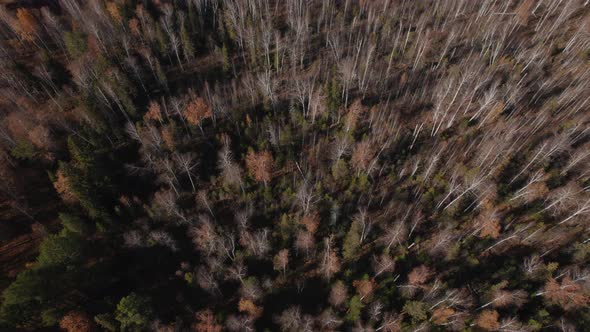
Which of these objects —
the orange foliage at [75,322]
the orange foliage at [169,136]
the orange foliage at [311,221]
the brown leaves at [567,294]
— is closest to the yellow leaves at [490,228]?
the brown leaves at [567,294]

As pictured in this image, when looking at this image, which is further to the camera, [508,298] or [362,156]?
[362,156]

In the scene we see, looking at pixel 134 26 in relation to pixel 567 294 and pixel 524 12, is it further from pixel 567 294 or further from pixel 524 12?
pixel 524 12

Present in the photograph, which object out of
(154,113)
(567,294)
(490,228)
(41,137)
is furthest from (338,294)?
(41,137)

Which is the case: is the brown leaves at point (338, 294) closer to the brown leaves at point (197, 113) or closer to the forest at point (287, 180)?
the forest at point (287, 180)

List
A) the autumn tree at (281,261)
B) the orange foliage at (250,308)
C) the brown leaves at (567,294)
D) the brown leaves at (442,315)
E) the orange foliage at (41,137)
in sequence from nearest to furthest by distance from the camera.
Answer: the brown leaves at (442,315), the brown leaves at (567,294), the orange foliage at (250,308), the autumn tree at (281,261), the orange foliage at (41,137)

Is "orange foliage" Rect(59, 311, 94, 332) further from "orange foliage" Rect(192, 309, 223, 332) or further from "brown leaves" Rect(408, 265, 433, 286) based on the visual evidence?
"brown leaves" Rect(408, 265, 433, 286)
